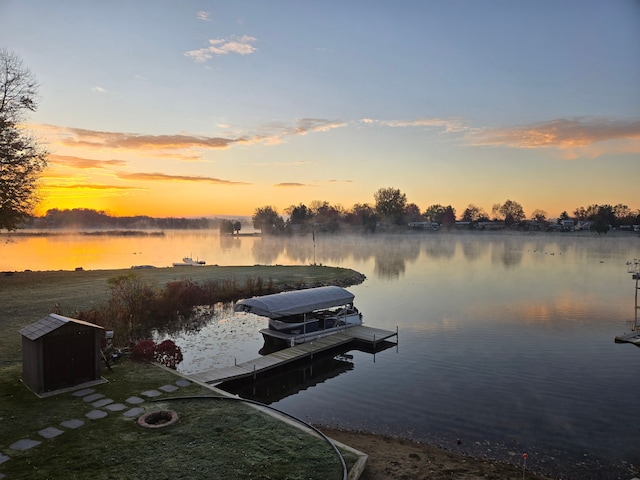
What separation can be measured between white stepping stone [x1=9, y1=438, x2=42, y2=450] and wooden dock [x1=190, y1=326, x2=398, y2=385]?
745 centimetres

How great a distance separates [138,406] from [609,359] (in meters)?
25.2

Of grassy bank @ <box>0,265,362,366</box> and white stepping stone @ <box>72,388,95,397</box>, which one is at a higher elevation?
grassy bank @ <box>0,265,362,366</box>

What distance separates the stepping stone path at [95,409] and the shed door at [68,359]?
0.66 meters

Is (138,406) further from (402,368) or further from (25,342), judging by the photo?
(402,368)

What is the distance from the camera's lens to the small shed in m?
14.6

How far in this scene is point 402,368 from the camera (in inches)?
911

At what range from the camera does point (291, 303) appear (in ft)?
90.6

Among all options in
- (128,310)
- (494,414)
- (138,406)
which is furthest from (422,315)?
(138,406)

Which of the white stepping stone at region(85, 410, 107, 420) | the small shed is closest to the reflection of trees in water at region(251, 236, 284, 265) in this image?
the small shed

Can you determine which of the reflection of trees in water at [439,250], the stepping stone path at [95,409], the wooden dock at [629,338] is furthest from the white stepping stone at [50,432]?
the reflection of trees in water at [439,250]

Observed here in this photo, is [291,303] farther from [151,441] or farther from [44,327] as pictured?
[151,441]

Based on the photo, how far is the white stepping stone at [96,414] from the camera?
42.6ft

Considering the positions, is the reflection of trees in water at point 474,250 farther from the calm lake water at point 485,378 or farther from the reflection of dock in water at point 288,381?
the reflection of dock in water at point 288,381

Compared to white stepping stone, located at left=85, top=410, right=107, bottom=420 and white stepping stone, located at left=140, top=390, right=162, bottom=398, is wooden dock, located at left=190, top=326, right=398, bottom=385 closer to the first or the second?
white stepping stone, located at left=140, top=390, right=162, bottom=398
